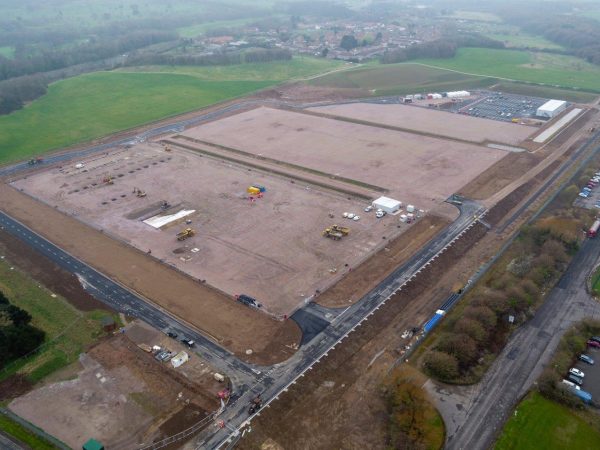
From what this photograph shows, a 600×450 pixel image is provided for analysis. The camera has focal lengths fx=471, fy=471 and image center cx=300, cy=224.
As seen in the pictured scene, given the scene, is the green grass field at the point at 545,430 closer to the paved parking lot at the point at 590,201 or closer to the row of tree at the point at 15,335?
the paved parking lot at the point at 590,201

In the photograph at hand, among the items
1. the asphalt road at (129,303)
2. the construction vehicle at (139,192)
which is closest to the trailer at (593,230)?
the asphalt road at (129,303)

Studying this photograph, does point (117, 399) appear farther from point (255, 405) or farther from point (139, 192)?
point (139, 192)

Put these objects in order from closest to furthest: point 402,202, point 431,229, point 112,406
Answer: point 112,406
point 431,229
point 402,202

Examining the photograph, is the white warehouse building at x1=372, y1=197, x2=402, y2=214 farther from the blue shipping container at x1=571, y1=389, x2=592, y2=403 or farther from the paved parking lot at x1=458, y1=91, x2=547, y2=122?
the paved parking lot at x1=458, y1=91, x2=547, y2=122

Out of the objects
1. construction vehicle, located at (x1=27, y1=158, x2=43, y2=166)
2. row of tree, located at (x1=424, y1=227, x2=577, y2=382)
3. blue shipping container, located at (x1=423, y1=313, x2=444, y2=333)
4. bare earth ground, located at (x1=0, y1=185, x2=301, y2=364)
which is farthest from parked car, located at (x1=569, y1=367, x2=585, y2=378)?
construction vehicle, located at (x1=27, y1=158, x2=43, y2=166)

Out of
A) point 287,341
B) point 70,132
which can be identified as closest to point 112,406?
point 287,341

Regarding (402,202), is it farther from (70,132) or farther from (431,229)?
(70,132)

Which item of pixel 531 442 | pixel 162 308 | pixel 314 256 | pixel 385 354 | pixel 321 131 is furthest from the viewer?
pixel 321 131

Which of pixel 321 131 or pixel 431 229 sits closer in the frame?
pixel 431 229
